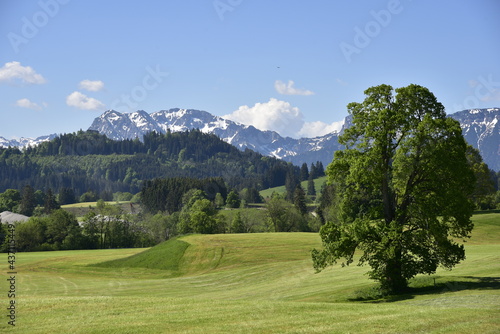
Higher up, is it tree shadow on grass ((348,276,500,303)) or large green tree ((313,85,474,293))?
large green tree ((313,85,474,293))

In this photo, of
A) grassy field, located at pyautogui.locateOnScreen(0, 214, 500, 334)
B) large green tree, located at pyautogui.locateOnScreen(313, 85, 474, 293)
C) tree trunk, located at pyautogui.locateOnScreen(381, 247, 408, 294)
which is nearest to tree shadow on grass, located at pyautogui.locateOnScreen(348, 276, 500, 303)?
grassy field, located at pyautogui.locateOnScreen(0, 214, 500, 334)

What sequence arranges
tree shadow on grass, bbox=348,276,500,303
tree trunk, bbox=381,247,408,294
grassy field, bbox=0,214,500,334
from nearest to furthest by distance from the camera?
grassy field, bbox=0,214,500,334, tree shadow on grass, bbox=348,276,500,303, tree trunk, bbox=381,247,408,294

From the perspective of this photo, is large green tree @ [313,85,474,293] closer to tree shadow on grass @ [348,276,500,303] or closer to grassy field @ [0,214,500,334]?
tree shadow on grass @ [348,276,500,303]

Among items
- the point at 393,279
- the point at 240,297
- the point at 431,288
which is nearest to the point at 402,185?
the point at 393,279

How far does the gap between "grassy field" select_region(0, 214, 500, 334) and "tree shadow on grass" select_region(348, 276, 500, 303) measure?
3.0 inches

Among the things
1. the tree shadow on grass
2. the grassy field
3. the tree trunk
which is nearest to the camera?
the grassy field

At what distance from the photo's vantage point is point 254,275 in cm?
5709

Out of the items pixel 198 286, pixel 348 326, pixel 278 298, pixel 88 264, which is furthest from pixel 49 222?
pixel 348 326

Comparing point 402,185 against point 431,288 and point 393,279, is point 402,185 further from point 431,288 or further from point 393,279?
point 431,288

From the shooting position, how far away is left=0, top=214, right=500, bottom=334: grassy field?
851 inches

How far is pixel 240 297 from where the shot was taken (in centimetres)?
4188

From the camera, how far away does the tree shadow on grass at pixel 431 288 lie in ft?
102

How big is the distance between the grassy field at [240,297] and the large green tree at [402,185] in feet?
9.33

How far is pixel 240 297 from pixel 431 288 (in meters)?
16.1
